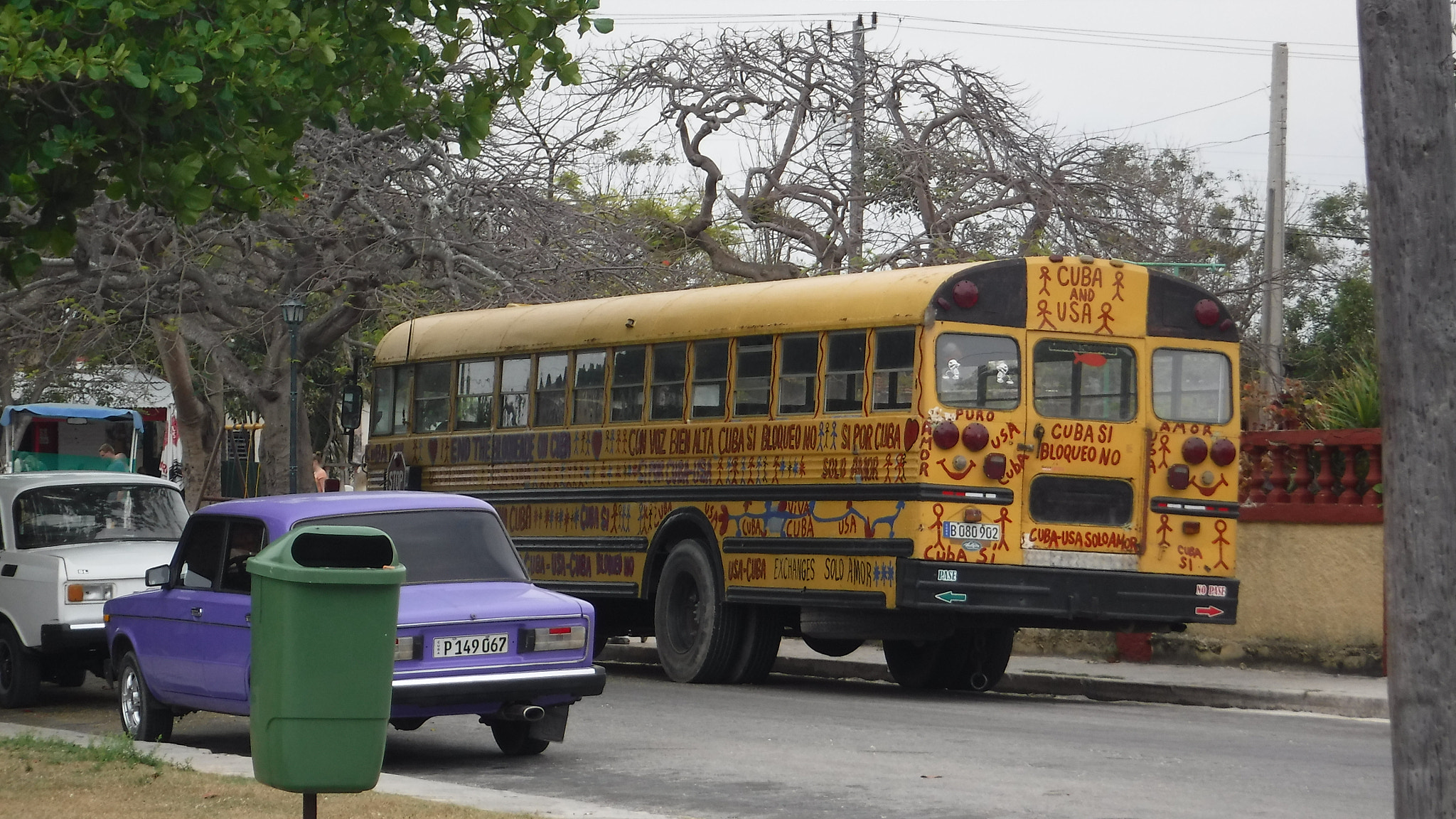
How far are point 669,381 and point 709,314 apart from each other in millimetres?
732

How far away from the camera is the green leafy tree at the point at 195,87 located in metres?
10.4

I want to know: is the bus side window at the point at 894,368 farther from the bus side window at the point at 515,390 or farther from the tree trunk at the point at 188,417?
the tree trunk at the point at 188,417

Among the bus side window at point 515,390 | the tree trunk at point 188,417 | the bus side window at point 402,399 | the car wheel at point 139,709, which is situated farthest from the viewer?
the tree trunk at point 188,417

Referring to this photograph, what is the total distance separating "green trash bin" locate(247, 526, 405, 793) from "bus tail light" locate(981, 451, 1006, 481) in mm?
7497

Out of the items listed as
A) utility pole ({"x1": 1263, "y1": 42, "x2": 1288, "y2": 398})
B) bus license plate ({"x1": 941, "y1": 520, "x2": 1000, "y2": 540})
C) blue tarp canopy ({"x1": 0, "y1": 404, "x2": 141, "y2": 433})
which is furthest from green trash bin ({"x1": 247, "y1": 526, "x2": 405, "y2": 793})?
blue tarp canopy ({"x1": 0, "y1": 404, "x2": 141, "y2": 433})

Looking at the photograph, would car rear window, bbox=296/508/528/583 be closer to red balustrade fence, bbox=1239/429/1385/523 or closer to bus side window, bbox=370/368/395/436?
red balustrade fence, bbox=1239/429/1385/523

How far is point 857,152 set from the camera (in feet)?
80.6

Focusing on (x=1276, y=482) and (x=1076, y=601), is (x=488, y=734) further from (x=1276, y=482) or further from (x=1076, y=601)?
(x=1276, y=482)

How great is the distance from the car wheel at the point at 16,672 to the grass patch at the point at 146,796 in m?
3.93

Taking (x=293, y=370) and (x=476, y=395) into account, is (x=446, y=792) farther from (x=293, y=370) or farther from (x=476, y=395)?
(x=293, y=370)

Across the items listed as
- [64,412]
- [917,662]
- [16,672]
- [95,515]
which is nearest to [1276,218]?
[917,662]

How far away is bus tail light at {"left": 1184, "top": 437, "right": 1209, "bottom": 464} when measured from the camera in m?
14.9

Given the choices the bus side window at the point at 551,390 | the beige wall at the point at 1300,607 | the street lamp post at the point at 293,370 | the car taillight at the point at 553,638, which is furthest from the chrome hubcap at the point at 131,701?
the street lamp post at the point at 293,370

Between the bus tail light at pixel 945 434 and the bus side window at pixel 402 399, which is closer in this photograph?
the bus tail light at pixel 945 434
